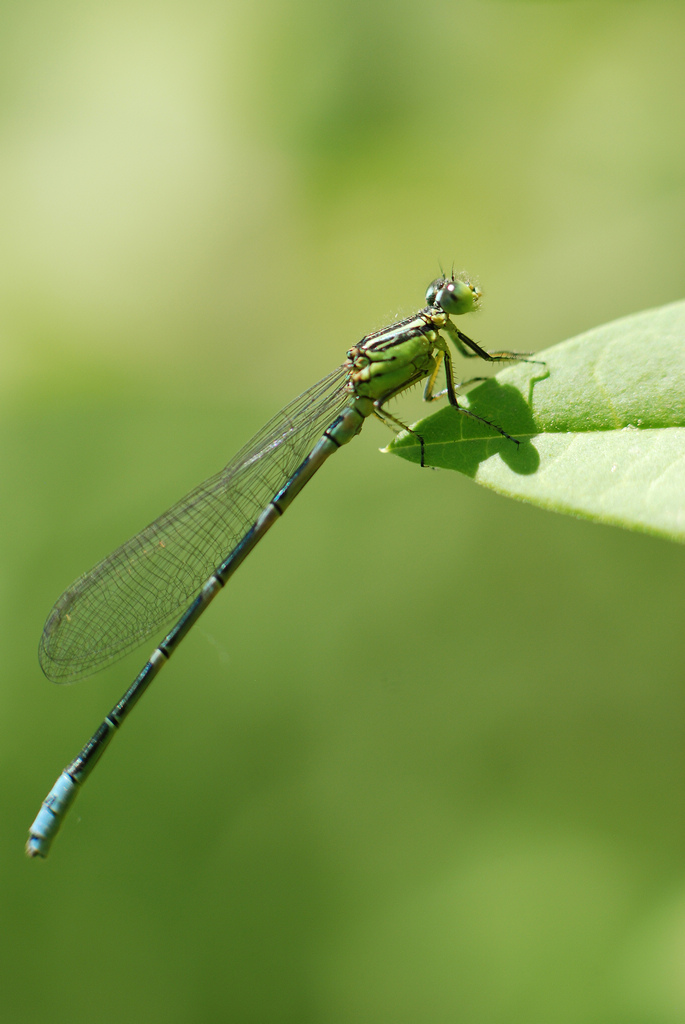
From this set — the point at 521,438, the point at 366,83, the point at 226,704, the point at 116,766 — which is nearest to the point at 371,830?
the point at 226,704

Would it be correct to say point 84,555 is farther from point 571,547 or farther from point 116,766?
point 571,547

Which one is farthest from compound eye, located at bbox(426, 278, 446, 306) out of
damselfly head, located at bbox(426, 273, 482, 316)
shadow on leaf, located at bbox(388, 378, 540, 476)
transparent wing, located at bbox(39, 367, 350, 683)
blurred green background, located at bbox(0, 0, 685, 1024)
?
blurred green background, located at bbox(0, 0, 685, 1024)

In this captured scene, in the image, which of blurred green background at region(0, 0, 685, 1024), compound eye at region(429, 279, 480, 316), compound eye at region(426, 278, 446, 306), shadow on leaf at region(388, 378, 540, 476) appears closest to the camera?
shadow on leaf at region(388, 378, 540, 476)

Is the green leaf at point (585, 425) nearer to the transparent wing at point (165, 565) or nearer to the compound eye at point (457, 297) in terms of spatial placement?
the compound eye at point (457, 297)

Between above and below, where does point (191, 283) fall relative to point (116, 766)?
above

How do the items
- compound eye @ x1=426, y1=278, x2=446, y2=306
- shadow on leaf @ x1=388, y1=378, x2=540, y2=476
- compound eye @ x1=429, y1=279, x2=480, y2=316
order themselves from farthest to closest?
compound eye @ x1=426, y1=278, x2=446, y2=306 < compound eye @ x1=429, y1=279, x2=480, y2=316 < shadow on leaf @ x1=388, y1=378, x2=540, y2=476

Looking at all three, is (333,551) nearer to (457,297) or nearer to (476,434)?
(457,297)

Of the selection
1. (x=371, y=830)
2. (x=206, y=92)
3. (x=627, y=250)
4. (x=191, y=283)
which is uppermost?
(x=206, y=92)

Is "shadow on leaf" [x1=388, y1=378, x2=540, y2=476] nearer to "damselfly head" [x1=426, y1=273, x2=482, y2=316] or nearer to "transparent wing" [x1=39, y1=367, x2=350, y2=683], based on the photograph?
"damselfly head" [x1=426, y1=273, x2=482, y2=316]
